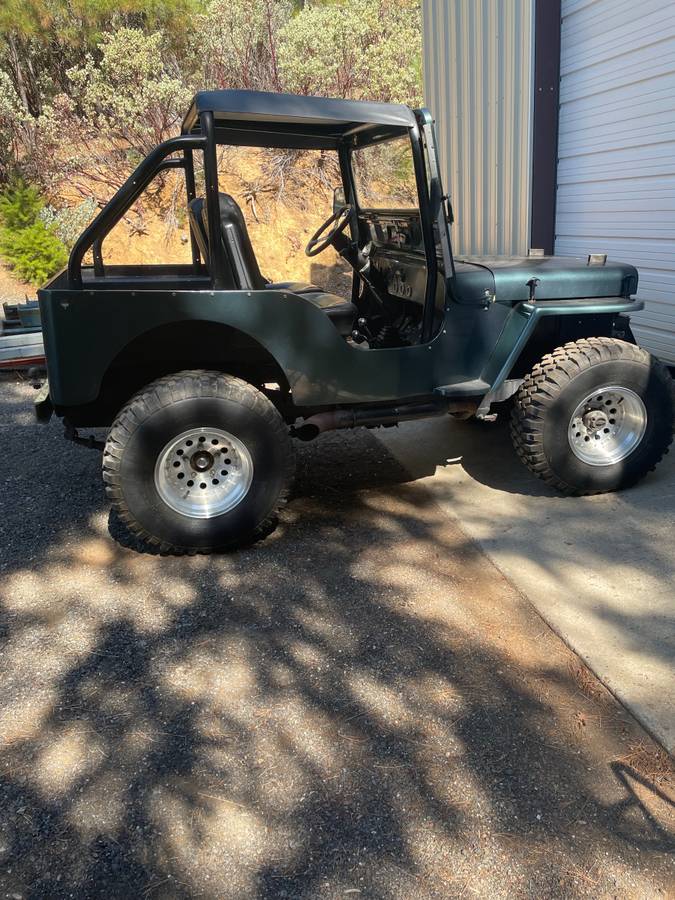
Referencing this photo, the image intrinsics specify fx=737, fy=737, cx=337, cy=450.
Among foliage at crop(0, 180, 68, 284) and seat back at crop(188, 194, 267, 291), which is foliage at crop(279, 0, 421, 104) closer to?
foliage at crop(0, 180, 68, 284)

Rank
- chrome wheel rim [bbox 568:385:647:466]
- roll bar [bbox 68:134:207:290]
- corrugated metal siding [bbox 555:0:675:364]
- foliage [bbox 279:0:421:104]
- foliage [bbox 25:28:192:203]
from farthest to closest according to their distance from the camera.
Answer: foliage [bbox 279:0:421:104]
foliage [bbox 25:28:192:203]
corrugated metal siding [bbox 555:0:675:364]
chrome wheel rim [bbox 568:385:647:466]
roll bar [bbox 68:134:207:290]

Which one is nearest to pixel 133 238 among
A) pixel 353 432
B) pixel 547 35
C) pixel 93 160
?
pixel 353 432

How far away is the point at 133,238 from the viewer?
4.43m

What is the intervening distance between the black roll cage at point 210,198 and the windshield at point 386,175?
0.09 m

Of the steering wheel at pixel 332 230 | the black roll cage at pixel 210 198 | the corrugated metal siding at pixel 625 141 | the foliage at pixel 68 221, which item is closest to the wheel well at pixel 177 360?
the black roll cage at pixel 210 198

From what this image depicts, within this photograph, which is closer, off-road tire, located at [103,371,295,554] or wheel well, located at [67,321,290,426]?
off-road tire, located at [103,371,295,554]

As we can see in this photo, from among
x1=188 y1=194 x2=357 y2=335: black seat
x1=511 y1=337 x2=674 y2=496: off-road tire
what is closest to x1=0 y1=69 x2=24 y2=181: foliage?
x1=188 y1=194 x2=357 y2=335: black seat

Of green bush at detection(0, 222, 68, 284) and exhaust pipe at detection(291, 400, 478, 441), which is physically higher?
green bush at detection(0, 222, 68, 284)

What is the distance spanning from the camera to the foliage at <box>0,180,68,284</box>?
1110cm

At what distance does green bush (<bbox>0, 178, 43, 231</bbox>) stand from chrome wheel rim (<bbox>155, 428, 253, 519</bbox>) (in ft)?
30.3

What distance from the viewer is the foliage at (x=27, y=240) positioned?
36.4ft

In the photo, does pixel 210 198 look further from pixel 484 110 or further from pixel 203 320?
pixel 484 110

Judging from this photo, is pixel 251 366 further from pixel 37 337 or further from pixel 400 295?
pixel 37 337

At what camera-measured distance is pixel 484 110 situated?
8.16 m
